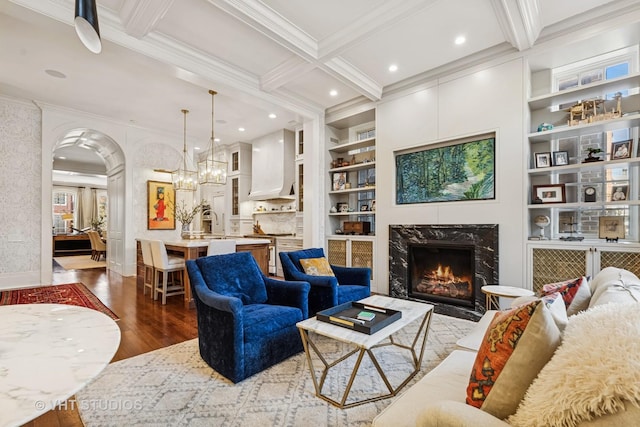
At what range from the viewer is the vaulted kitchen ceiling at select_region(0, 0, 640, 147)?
2.96m

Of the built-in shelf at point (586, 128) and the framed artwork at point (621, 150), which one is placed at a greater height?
the built-in shelf at point (586, 128)

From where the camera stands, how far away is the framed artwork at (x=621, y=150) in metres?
3.09

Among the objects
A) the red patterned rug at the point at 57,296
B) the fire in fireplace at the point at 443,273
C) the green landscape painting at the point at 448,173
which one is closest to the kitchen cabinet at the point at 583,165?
the green landscape painting at the point at 448,173

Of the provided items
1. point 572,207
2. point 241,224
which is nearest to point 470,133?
point 572,207

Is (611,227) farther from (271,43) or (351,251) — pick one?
(271,43)

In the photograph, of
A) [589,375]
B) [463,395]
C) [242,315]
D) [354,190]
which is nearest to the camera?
[589,375]

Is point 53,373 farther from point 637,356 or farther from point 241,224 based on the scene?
point 241,224

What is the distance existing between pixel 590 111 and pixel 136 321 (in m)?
5.64

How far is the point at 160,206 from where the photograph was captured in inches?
279

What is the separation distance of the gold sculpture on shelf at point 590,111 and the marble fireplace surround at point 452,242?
1.42 meters

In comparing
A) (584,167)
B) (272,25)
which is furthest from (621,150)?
(272,25)

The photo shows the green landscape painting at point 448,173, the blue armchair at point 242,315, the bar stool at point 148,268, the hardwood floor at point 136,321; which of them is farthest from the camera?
the bar stool at point 148,268

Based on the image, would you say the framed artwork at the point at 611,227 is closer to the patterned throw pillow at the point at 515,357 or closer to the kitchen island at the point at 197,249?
the patterned throw pillow at the point at 515,357

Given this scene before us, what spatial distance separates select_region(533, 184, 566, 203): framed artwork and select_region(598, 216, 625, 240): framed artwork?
407 mm
